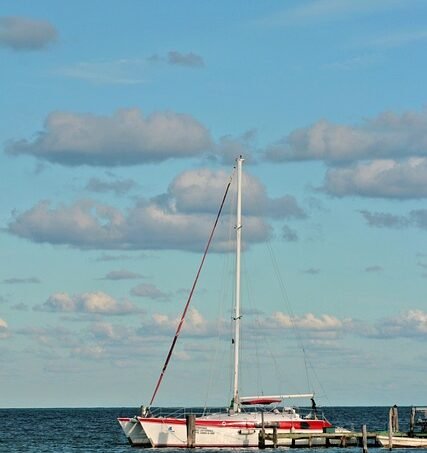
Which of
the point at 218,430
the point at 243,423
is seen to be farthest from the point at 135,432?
the point at 243,423

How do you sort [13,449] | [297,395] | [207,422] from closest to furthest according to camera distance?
[207,422] → [297,395] → [13,449]

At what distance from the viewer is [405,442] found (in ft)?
290

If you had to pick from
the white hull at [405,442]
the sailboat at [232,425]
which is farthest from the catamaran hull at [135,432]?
the white hull at [405,442]

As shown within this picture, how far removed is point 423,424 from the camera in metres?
93.5

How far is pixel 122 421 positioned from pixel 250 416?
10389 mm

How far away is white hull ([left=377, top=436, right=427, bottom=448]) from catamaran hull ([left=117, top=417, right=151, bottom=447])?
687 inches

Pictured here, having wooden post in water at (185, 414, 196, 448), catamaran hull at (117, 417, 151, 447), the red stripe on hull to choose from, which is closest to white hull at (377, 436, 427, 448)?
the red stripe on hull

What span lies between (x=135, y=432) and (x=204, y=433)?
7.21m

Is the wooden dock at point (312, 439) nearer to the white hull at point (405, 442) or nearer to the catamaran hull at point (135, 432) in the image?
the white hull at point (405, 442)

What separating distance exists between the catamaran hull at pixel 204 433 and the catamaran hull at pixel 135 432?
106 inches

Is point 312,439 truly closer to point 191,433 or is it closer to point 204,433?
point 204,433

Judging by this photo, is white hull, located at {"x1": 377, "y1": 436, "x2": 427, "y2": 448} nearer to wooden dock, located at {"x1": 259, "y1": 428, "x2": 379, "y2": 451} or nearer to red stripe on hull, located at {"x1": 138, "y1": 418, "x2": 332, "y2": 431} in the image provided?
wooden dock, located at {"x1": 259, "y1": 428, "x2": 379, "y2": 451}

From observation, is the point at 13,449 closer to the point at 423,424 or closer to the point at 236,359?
the point at 236,359

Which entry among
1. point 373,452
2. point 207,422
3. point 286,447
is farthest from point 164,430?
point 373,452
